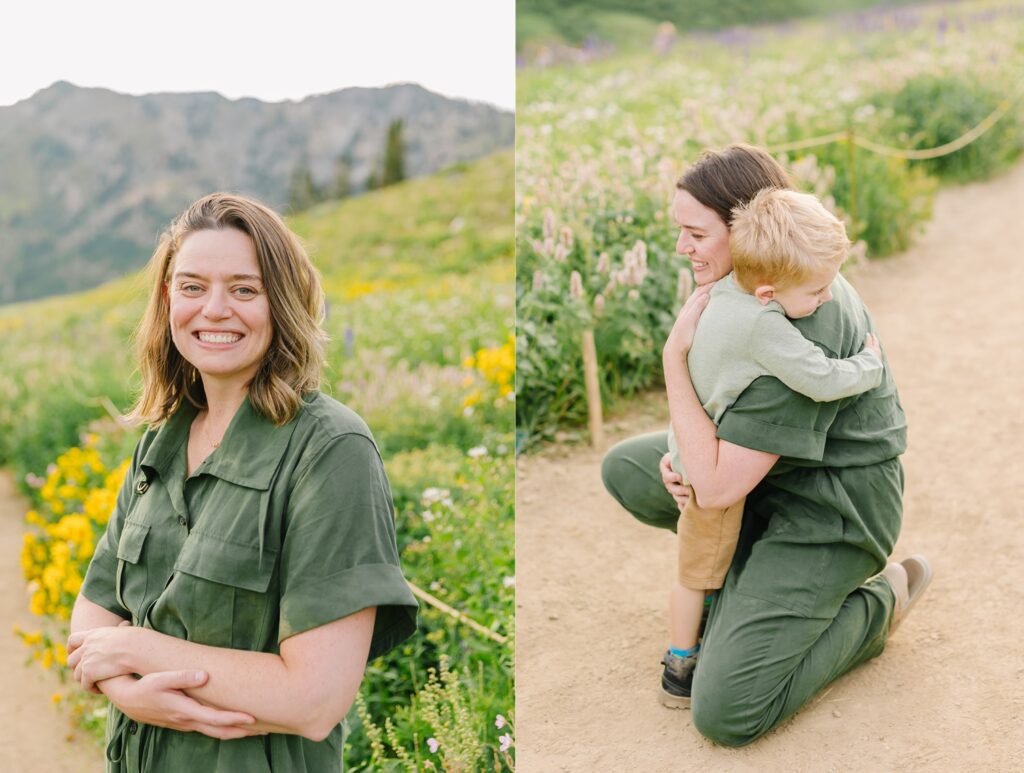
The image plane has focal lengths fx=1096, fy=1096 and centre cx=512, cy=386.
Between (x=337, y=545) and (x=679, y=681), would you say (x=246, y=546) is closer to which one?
(x=337, y=545)

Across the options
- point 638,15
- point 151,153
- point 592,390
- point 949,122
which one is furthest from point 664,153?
point 151,153

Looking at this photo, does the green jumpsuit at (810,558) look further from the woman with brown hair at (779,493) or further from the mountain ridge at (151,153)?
the mountain ridge at (151,153)

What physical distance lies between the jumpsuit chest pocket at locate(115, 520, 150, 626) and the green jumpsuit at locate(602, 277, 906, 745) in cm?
126

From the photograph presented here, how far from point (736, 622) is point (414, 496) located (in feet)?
5.12

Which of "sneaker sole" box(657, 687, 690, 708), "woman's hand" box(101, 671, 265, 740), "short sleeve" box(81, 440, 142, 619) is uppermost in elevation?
"short sleeve" box(81, 440, 142, 619)

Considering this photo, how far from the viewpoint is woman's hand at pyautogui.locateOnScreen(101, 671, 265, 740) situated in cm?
167

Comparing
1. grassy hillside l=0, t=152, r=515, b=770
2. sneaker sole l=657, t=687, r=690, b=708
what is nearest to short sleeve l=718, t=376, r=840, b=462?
sneaker sole l=657, t=687, r=690, b=708

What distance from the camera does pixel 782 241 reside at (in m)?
2.28

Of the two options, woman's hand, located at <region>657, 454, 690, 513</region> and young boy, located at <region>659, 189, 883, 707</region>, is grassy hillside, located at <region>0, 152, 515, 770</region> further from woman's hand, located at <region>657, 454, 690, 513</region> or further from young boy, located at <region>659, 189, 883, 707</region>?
young boy, located at <region>659, 189, 883, 707</region>

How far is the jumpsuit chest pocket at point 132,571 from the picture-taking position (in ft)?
6.05

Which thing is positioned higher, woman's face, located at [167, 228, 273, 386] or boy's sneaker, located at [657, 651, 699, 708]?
woman's face, located at [167, 228, 273, 386]

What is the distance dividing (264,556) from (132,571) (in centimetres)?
33

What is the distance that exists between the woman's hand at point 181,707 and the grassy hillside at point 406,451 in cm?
57

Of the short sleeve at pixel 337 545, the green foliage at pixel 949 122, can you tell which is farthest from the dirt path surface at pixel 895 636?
the green foliage at pixel 949 122
